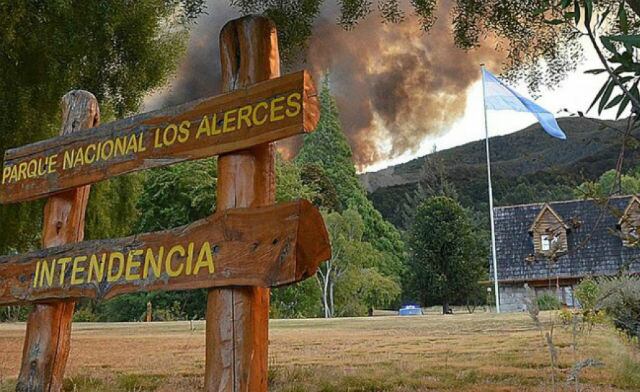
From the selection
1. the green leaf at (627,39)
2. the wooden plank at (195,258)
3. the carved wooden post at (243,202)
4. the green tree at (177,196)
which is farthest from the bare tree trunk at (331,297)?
the green leaf at (627,39)

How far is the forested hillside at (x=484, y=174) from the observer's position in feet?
134

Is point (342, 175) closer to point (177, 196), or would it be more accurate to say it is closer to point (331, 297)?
point (331, 297)

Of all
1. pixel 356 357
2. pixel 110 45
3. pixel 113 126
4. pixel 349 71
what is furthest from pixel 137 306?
pixel 113 126

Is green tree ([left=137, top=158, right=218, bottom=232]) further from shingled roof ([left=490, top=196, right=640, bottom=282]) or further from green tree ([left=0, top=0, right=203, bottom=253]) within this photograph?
green tree ([left=0, top=0, right=203, bottom=253])

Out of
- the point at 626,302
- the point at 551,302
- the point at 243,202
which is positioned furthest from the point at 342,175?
the point at 243,202

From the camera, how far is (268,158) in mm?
2953

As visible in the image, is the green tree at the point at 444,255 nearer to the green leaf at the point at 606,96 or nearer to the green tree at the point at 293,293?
the green tree at the point at 293,293

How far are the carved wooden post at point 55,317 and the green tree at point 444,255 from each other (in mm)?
24436

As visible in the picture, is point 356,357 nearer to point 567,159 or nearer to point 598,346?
point 598,346

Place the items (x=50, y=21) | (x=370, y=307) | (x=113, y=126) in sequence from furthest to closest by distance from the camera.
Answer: (x=370, y=307) → (x=50, y=21) → (x=113, y=126)

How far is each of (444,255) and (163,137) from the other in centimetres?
2544

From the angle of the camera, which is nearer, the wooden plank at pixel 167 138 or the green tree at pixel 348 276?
the wooden plank at pixel 167 138

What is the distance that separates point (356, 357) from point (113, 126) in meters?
4.67

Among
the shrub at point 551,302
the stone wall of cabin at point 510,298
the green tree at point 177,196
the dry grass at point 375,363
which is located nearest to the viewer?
the shrub at point 551,302
